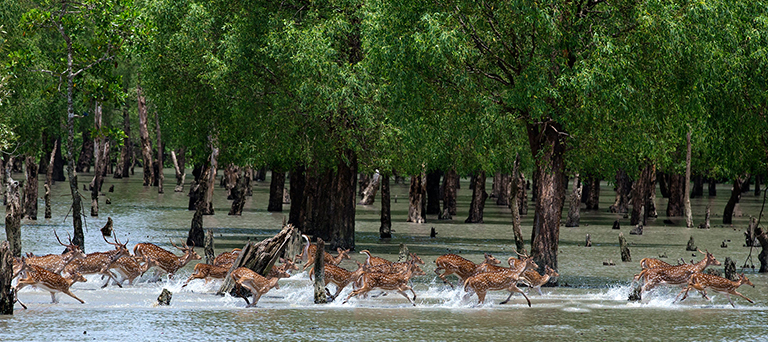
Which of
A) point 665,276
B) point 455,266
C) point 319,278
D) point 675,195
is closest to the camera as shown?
point 319,278

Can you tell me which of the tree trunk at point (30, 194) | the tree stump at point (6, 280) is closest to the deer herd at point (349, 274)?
the tree stump at point (6, 280)

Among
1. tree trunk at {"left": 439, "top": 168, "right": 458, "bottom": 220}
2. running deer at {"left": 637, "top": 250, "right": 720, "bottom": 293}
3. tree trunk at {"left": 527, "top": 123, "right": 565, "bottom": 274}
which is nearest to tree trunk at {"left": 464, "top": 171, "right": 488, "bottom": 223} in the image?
tree trunk at {"left": 439, "top": 168, "right": 458, "bottom": 220}

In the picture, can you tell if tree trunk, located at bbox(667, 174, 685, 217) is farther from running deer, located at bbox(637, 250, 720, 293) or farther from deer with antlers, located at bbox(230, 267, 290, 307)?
deer with antlers, located at bbox(230, 267, 290, 307)

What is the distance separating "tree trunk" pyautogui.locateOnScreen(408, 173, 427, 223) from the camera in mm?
46153

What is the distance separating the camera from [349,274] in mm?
20078

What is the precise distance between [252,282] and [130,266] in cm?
383

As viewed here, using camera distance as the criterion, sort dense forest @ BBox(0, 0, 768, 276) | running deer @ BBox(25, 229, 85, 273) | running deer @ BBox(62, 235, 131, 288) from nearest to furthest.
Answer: running deer @ BBox(25, 229, 85, 273)
running deer @ BBox(62, 235, 131, 288)
dense forest @ BBox(0, 0, 768, 276)

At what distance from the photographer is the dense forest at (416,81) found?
23.1m

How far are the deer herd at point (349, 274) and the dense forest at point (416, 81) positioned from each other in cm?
378

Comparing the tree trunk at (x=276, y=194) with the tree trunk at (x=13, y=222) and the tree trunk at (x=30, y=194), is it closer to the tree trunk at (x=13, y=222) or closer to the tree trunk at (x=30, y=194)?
the tree trunk at (x=30, y=194)

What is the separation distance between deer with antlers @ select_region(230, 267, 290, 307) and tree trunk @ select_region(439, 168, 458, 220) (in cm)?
3214

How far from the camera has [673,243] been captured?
38188 millimetres

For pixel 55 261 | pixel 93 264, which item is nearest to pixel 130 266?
pixel 93 264

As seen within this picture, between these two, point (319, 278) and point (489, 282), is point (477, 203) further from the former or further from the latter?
point (319, 278)
